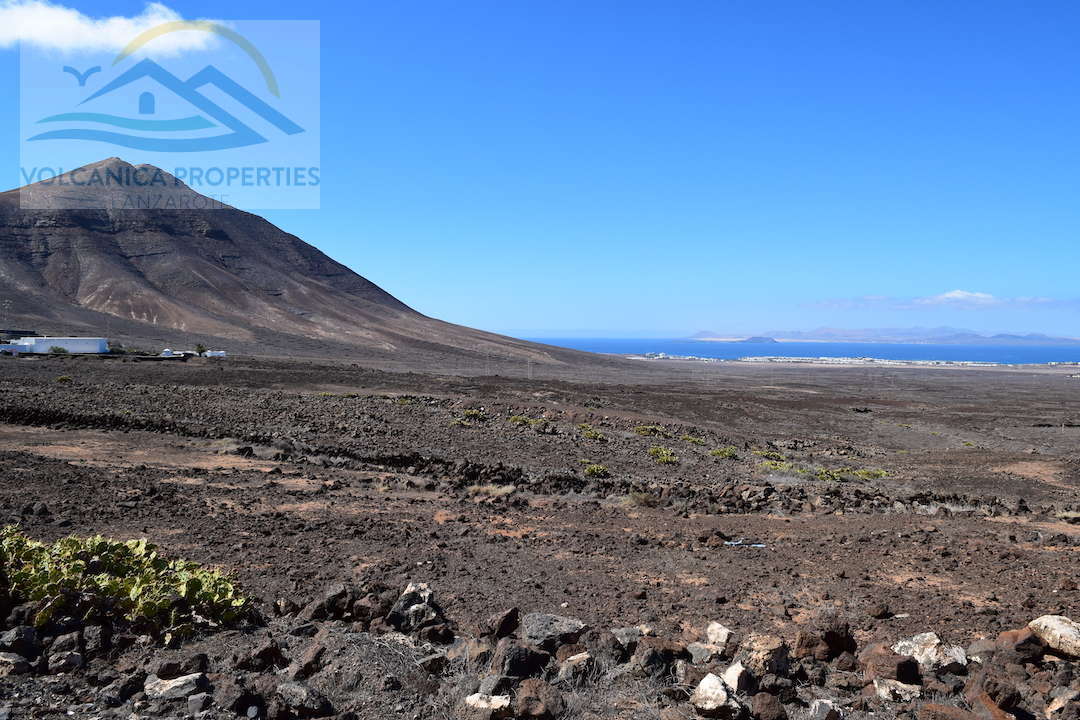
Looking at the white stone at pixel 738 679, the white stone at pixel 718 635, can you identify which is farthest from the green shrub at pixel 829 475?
the white stone at pixel 738 679

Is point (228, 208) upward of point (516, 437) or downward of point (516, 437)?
upward

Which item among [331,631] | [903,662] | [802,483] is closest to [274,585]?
[331,631]

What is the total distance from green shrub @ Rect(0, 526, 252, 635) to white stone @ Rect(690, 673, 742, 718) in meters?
4.06

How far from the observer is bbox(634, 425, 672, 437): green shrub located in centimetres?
2780

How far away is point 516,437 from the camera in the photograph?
24.0m

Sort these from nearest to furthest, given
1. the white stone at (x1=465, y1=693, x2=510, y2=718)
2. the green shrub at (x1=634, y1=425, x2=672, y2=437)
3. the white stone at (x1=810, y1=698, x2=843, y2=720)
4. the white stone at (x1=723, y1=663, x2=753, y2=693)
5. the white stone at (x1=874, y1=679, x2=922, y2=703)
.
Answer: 1. the white stone at (x1=465, y1=693, x2=510, y2=718)
2. the white stone at (x1=810, y1=698, x2=843, y2=720)
3. the white stone at (x1=723, y1=663, x2=753, y2=693)
4. the white stone at (x1=874, y1=679, x2=922, y2=703)
5. the green shrub at (x1=634, y1=425, x2=672, y2=437)

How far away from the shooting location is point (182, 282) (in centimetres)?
11344

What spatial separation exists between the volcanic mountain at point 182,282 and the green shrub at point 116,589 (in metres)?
80.2

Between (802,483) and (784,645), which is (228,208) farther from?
(784,645)

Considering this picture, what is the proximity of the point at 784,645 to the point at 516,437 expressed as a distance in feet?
59.5

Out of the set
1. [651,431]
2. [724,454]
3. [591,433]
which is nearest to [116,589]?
[591,433]

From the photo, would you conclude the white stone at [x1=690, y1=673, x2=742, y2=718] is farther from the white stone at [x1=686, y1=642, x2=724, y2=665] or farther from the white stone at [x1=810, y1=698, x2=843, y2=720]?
the white stone at [x1=686, y1=642, x2=724, y2=665]

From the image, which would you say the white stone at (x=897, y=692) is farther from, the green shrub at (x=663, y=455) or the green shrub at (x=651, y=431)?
the green shrub at (x=651, y=431)

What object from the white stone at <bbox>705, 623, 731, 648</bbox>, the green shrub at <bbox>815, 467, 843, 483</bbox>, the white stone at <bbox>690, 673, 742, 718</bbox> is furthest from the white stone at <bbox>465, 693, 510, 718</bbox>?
the green shrub at <bbox>815, 467, 843, 483</bbox>
